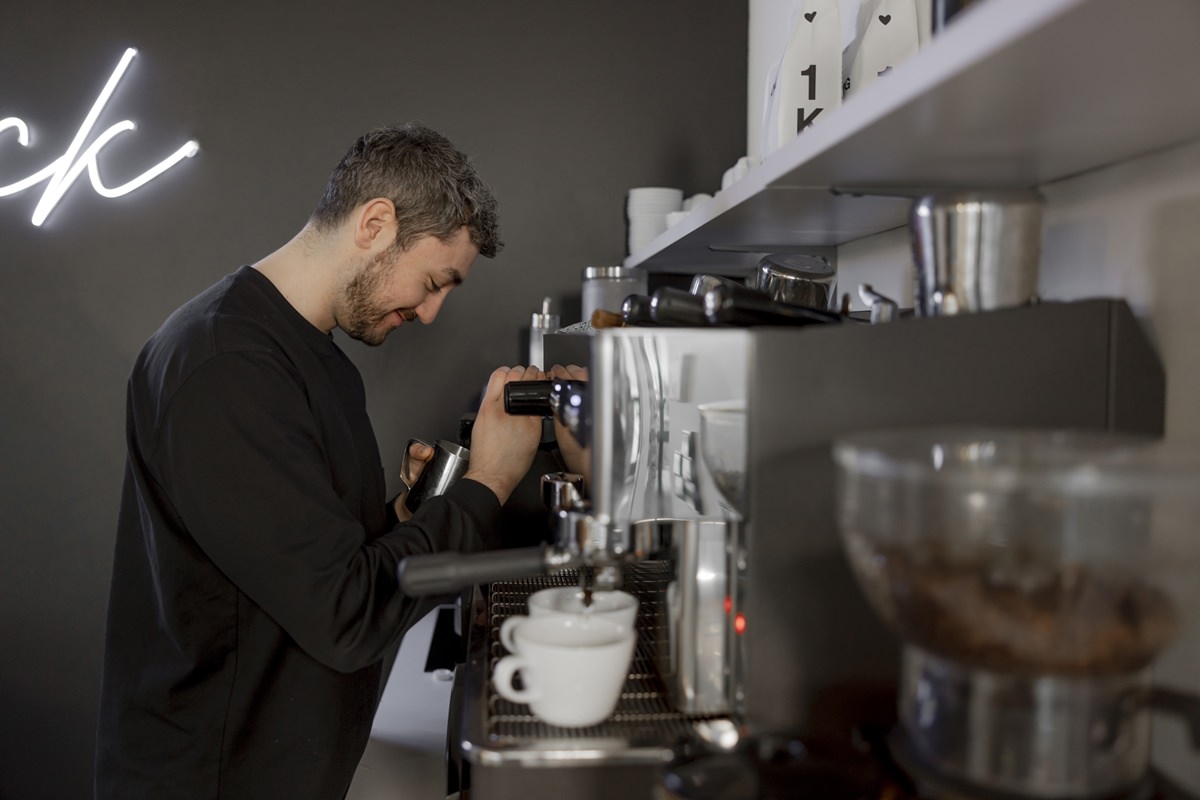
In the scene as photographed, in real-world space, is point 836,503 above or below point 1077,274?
below

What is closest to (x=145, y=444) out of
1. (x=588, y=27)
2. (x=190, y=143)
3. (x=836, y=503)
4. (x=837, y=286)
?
(x=836, y=503)

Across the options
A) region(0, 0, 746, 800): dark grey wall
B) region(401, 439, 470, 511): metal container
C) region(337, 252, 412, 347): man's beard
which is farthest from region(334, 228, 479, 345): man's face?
region(0, 0, 746, 800): dark grey wall

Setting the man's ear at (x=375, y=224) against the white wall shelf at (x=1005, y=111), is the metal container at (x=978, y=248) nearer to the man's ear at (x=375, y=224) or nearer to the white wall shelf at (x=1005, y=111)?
the white wall shelf at (x=1005, y=111)

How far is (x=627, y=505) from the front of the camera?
0.80 meters

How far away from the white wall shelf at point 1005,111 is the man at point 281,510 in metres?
0.48

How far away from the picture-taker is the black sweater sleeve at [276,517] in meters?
1.03

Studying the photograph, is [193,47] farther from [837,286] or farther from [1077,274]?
[1077,274]

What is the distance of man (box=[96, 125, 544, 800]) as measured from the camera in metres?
1.04

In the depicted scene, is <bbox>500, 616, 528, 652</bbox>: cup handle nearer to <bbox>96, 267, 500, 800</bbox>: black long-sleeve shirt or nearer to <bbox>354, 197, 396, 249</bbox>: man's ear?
<bbox>96, 267, 500, 800</bbox>: black long-sleeve shirt

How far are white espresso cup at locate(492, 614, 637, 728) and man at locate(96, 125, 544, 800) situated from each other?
0.31m

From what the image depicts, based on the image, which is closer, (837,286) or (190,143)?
(837,286)

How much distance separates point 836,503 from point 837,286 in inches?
37.6

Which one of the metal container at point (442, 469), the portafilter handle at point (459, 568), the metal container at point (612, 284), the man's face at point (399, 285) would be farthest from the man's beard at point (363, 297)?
the metal container at point (612, 284)

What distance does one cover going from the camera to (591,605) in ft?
3.02
